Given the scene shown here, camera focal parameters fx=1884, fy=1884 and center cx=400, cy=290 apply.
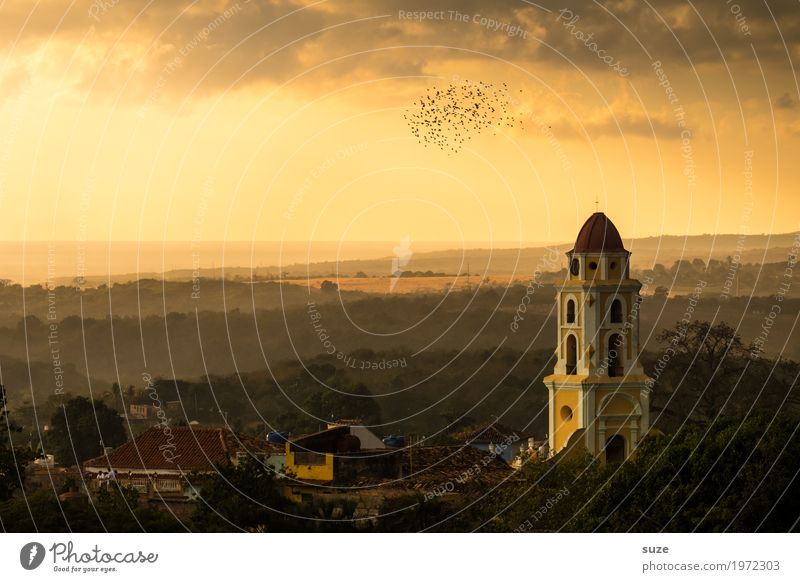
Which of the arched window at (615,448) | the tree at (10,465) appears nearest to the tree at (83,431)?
the arched window at (615,448)

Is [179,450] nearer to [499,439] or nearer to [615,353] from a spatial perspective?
[615,353]

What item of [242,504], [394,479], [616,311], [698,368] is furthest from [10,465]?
[698,368]

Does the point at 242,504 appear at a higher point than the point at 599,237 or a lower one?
lower

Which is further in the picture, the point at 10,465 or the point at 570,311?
the point at 570,311

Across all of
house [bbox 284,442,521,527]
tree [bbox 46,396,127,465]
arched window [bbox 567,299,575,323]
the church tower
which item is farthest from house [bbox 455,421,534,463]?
tree [bbox 46,396,127,465]

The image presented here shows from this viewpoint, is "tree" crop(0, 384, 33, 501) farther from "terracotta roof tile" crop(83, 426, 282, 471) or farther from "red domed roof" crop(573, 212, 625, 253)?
"red domed roof" crop(573, 212, 625, 253)

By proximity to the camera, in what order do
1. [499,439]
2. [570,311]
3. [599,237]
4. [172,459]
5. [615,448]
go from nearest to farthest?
[172,459] < [599,237] < [570,311] < [615,448] < [499,439]

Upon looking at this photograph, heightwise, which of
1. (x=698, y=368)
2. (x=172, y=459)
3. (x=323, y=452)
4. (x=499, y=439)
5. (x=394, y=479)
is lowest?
(x=394, y=479)

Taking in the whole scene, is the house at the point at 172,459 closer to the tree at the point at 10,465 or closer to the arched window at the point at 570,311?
the tree at the point at 10,465
